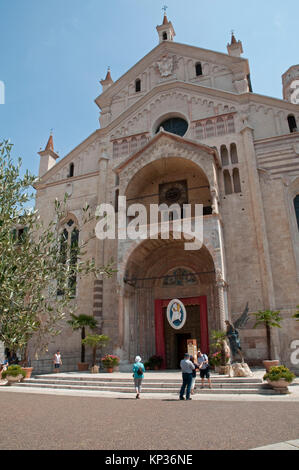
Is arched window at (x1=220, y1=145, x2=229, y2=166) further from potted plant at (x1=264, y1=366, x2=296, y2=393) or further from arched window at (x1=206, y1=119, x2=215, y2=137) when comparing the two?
potted plant at (x1=264, y1=366, x2=296, y2=393)

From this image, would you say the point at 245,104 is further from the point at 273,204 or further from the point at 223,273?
the point at 223,273

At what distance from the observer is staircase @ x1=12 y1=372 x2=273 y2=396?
38.4 feet

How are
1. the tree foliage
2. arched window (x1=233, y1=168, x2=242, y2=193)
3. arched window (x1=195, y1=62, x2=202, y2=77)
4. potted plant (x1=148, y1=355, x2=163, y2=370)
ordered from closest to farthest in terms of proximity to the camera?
the tree foliage, potted plant (x1=148, y1=355, x2=163, y2=370), arched window (x1=233, y1=168, x2=242, y2=193), arched window (x1=195, y1=62, x2=202, y2=77)

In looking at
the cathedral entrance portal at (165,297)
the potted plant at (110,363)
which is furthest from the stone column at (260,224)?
the potted plant at (110,363)

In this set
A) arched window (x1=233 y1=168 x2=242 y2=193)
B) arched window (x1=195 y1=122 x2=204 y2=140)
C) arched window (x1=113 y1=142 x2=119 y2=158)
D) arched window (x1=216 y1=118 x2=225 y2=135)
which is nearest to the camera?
arched window (x1=233 y1=168 x2=242 y2=193)

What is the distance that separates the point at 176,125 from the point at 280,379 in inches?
714

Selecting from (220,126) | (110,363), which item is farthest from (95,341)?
(220,126)

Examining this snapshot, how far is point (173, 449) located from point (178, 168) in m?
18.8

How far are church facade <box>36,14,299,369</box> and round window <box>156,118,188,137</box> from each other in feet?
0.27

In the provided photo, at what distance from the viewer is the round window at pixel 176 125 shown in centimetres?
2323

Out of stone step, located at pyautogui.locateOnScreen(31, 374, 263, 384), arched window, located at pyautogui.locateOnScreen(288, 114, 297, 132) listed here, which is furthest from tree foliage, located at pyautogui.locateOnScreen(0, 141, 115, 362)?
arched window, located at pyautogui.locateOnScreen(288, 114, 297, 132)

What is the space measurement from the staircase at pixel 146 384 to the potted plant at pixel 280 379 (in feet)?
0.94

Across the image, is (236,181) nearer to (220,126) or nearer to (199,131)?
(220,126)

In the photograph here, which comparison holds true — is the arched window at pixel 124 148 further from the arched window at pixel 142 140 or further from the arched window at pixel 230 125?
the arched window at pixel 230 125
